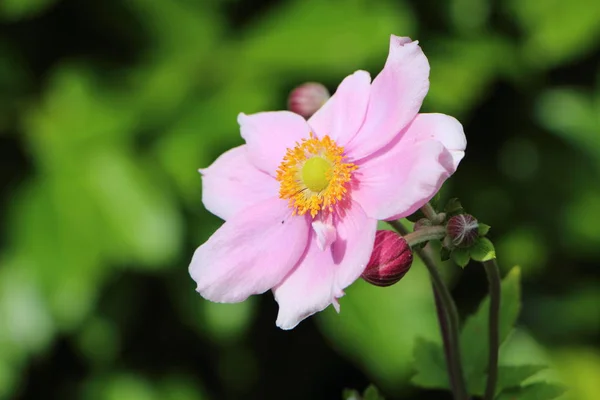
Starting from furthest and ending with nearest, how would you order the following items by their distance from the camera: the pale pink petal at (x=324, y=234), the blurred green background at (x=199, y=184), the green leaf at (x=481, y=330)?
1. the blurred green background at (x=199, y=184)
2. the green leaf at (x=481, y=330)
3. the pale pink petal at (x=324, y=234)

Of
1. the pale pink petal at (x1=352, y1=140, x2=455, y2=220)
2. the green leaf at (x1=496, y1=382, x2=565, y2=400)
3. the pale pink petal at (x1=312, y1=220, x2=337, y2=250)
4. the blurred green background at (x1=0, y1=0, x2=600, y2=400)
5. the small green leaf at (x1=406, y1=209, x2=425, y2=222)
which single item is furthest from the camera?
the blurred green background at (x1=0, y1=0, x2=600, y2=400)

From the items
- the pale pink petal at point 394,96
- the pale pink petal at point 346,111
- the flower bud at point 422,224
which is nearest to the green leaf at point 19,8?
the pale pink petal at point 346,111

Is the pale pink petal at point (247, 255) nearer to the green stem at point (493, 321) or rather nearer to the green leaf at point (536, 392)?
the green stem at point (493, 321)

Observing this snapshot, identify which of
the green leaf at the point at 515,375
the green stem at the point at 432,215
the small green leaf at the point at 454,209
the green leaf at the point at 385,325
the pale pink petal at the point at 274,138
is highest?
the pale pink petal at the point at 274,138

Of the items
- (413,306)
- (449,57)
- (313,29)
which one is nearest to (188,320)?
(413,306)

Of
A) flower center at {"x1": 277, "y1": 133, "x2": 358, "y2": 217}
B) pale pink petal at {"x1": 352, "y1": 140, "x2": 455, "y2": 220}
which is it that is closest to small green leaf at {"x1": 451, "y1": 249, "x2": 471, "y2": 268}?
pale pink petal at {"x1": 352, "y1": 140, "x2": 455, "y2": 220}

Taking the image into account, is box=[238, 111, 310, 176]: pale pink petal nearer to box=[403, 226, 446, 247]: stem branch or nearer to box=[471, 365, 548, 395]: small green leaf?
box=[403, 226, 446, 247]: stem branch

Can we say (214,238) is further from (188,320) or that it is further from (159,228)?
(188,320)
